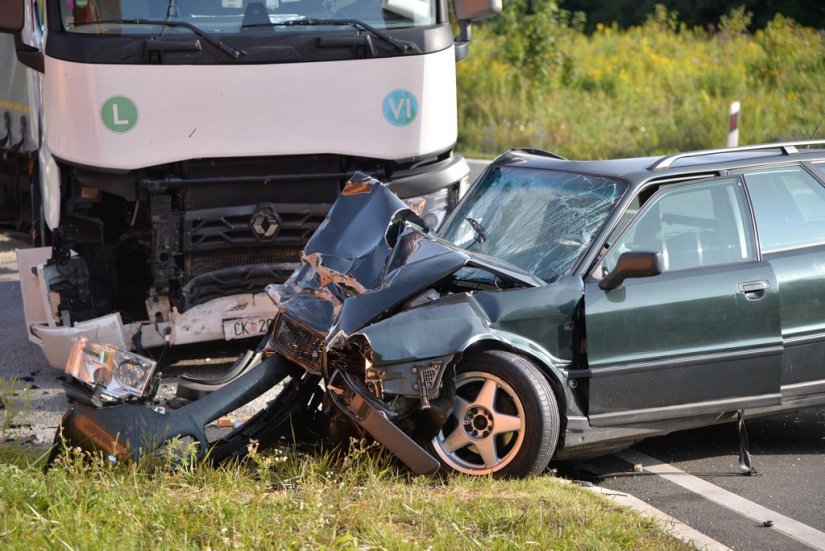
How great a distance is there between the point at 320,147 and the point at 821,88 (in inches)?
570

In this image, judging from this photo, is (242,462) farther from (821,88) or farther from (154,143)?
(821,88)

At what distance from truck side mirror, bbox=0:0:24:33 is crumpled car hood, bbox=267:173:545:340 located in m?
2.73

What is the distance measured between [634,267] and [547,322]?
0.50m

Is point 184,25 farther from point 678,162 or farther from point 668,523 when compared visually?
point 668,523

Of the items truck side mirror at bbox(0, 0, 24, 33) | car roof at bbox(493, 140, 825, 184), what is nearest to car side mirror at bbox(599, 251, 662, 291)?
car roof at bbox(493, 140, 825, 184)

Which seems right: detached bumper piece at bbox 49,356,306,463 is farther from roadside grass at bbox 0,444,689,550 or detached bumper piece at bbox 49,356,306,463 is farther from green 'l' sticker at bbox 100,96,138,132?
green 'l' sticker at bbox 100,96,138,132

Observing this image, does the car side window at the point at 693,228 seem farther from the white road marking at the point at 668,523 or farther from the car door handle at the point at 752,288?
the white road marking at the point at 668,523

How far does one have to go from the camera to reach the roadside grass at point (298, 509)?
14.0 ft

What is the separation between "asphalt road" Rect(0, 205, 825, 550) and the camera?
200 inches

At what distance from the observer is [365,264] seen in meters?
6.03

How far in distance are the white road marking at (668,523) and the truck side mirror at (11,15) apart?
4.93 metres

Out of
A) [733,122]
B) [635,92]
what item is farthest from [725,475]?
[635,92]

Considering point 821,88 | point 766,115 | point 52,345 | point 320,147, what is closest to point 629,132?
point 766,115

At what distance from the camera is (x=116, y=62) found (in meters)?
7.30
